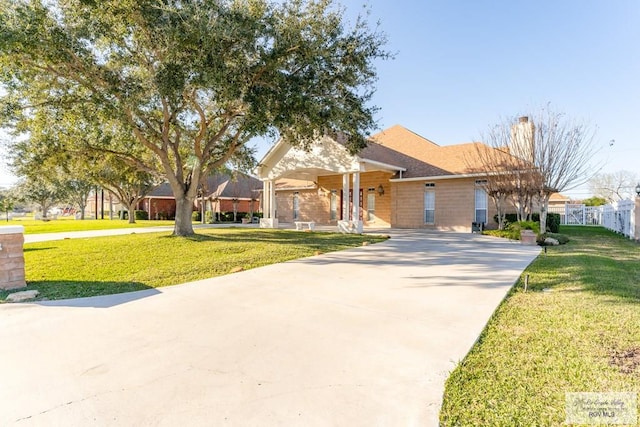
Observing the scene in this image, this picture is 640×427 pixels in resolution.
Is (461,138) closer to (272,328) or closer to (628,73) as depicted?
(628,73)

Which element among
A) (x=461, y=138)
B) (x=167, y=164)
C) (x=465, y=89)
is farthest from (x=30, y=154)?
(x=461, y=138)

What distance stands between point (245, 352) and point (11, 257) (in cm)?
595

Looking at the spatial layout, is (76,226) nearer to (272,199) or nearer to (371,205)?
(272,199)

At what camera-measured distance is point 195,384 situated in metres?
2.98

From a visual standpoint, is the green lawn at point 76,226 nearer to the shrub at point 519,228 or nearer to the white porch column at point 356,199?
the white porch column at point 356,199

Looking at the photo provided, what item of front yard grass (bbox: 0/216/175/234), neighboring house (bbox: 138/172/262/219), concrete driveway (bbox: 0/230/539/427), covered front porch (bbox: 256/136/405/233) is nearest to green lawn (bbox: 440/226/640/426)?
concrete driveway (bbox: 0/230/539/427)

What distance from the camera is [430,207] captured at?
19109mm

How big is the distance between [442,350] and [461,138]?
20.3 metres

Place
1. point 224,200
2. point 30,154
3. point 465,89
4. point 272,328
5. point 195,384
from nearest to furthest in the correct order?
point 195,384 → point 272,328 → point 30,154 → point 465,89 → point 224,200

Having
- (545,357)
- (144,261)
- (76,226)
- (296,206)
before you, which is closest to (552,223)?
(296,206)

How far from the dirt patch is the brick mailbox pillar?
9123 millimetres

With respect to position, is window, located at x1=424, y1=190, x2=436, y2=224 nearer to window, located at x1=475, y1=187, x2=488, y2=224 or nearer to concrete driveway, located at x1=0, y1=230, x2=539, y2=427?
window, located at x1=475, y1=187, x2=488, y2=224

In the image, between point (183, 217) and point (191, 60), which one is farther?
point (183, 217)

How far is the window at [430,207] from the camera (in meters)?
19.0
